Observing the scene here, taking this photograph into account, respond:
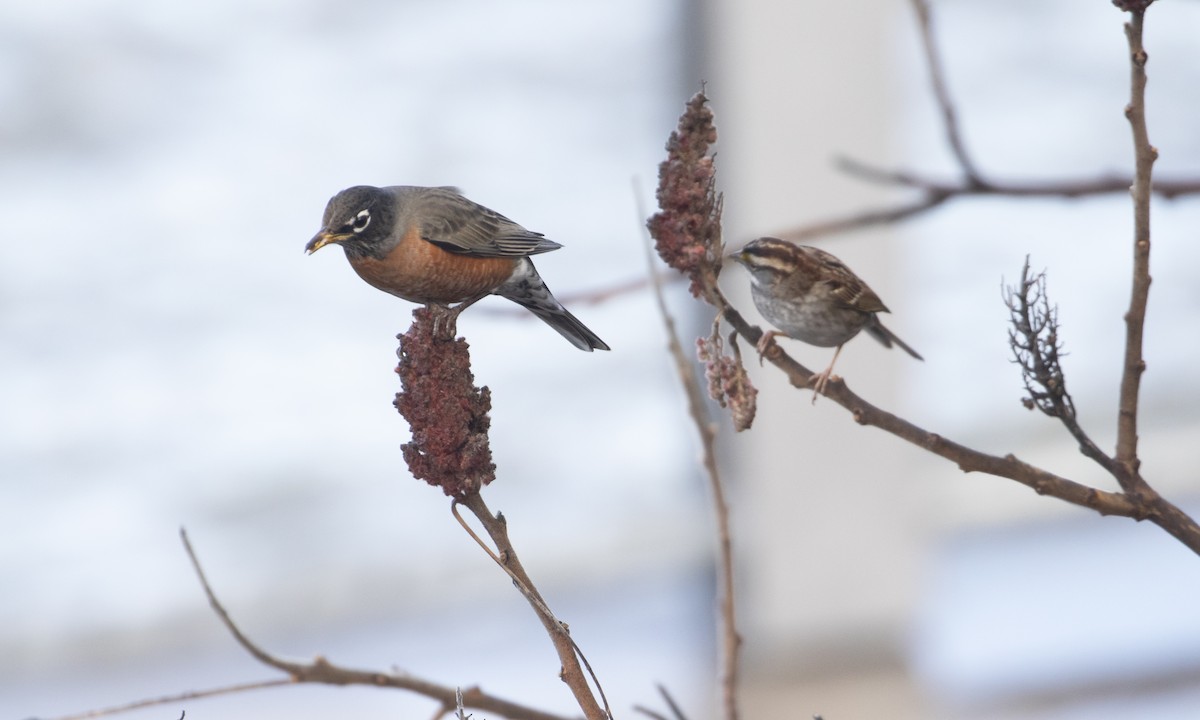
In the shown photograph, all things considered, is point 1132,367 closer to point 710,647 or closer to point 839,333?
point 839,333

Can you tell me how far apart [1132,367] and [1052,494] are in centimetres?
7

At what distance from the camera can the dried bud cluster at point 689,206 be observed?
0.36 m

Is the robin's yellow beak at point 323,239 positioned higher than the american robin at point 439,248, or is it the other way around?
the american robin at point 439,248

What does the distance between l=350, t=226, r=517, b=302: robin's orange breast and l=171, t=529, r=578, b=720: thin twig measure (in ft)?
0.41

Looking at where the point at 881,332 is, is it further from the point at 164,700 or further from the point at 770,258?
the point at 164,700

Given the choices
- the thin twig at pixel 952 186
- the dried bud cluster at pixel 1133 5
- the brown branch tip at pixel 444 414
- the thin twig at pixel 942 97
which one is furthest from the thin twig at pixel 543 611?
the thin twig at pixel 942 97

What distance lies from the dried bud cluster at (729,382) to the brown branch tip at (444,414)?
0.24 feet

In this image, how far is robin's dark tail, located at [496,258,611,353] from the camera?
518 millimetres

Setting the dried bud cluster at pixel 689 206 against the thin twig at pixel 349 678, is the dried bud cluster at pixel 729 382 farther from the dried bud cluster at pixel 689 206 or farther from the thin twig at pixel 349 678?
the thin twig at pixel 349 678

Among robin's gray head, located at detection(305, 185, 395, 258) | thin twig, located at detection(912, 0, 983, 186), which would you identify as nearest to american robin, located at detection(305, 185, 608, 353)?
robin's gray head, located at detection(305, 185, 395, 258)

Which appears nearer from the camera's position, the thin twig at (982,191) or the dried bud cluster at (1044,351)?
the dried bud cluster at (1044,351)

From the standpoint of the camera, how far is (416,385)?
1.29 feet

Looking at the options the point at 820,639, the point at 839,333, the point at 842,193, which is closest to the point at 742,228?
the point at 842,193

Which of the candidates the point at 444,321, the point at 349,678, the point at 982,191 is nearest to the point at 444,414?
the point at 444,321
